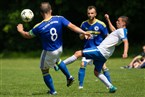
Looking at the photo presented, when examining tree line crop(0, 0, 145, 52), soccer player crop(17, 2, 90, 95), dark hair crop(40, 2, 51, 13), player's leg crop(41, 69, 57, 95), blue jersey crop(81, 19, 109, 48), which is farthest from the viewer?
tree line crop(0, 0, 145, 52)

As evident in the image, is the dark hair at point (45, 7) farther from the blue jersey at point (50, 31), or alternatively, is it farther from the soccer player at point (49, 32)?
the blue jersey at point (50, 31)

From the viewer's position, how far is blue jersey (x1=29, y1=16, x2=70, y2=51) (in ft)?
32.7

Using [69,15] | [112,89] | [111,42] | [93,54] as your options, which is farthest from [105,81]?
[69,15]

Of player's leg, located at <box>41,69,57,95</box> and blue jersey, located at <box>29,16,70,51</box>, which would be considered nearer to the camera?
blue jersey, located at <box>29,16,70,51</box>

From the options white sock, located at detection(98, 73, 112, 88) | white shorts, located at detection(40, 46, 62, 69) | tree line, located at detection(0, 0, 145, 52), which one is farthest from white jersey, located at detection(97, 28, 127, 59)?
tree line, located at detection(0, 0, 145, 52)

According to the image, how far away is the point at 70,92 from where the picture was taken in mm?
10695

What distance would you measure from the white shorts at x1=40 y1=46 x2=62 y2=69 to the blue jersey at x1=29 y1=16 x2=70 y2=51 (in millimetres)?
81

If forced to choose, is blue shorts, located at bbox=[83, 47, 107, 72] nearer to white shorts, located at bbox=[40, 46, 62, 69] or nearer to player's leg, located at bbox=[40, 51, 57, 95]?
white shorts, located at bbox=[40, 46, 62, 69]

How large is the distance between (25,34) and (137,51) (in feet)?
66.9

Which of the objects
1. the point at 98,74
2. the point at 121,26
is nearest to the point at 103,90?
the point at 98,74

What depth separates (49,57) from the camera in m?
10.1

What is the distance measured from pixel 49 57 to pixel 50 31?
53 cm

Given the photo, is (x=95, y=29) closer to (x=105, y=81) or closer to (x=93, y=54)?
(x=93, y=54)

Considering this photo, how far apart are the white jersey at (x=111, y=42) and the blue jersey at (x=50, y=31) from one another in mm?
968
